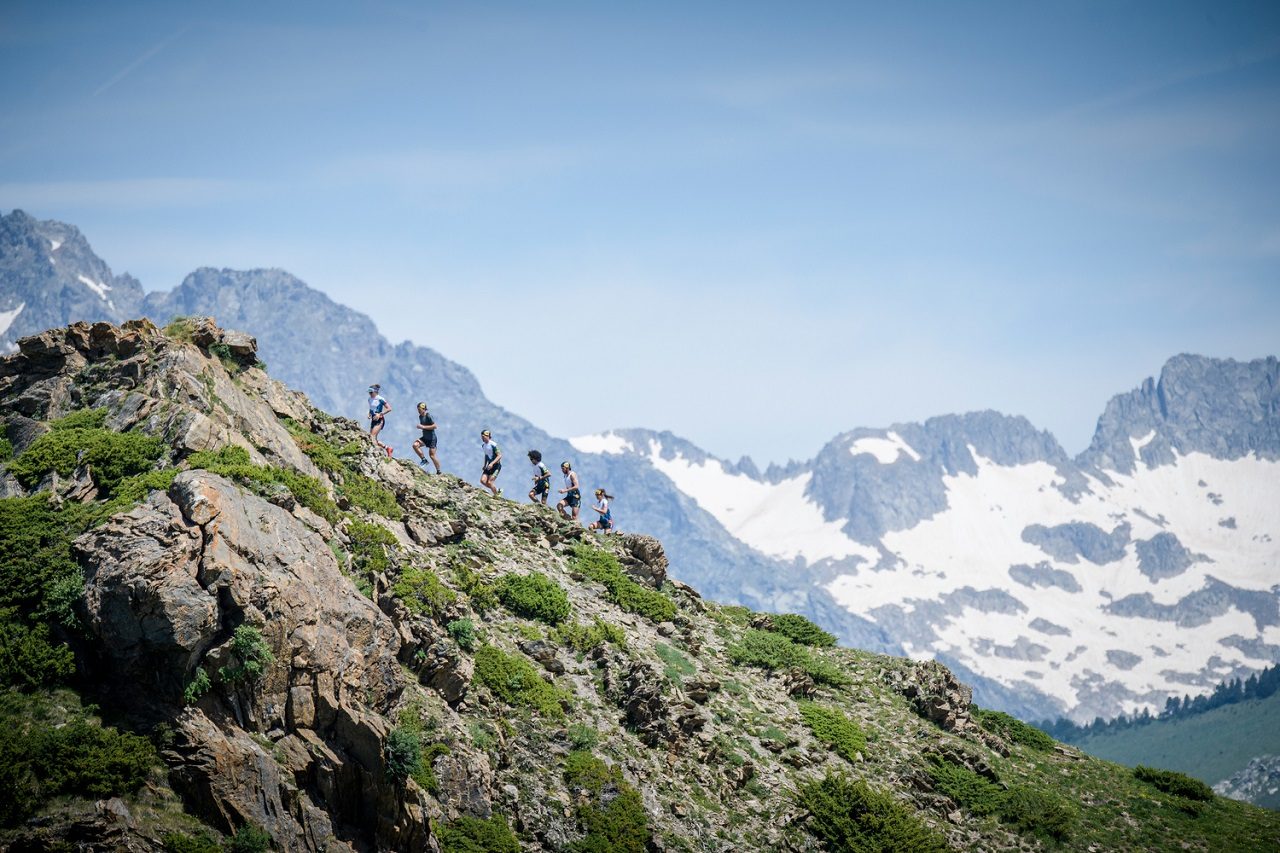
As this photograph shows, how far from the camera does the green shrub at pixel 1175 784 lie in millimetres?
49219

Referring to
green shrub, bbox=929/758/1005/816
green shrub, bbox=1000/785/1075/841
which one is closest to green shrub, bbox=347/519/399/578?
green shrub, bbox=929/758/1005/816

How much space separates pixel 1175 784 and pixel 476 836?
35.0 m

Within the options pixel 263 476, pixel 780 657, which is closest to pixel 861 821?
pixel 780 657

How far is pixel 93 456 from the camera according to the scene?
35500 millimetres

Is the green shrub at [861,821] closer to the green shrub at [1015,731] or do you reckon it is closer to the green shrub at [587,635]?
the green shrub at [587,635]

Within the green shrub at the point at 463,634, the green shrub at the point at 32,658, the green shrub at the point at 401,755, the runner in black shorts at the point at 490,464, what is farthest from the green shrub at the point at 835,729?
the green shrub at the point at 32,658

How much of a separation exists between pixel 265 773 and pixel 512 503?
2711cm

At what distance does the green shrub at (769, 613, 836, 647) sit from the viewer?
188ft

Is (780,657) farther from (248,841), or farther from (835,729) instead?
(248,841)

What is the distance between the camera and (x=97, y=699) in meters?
28.7

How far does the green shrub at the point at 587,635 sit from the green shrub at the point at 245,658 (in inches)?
656

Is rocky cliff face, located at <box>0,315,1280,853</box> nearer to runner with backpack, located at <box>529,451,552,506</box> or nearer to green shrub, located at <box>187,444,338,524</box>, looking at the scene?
green shrub, located at <box>187,444,338,524</box>

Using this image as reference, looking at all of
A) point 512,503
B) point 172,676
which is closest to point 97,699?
point 172,676

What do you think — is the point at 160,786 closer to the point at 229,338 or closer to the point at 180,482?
the point at 180,482
